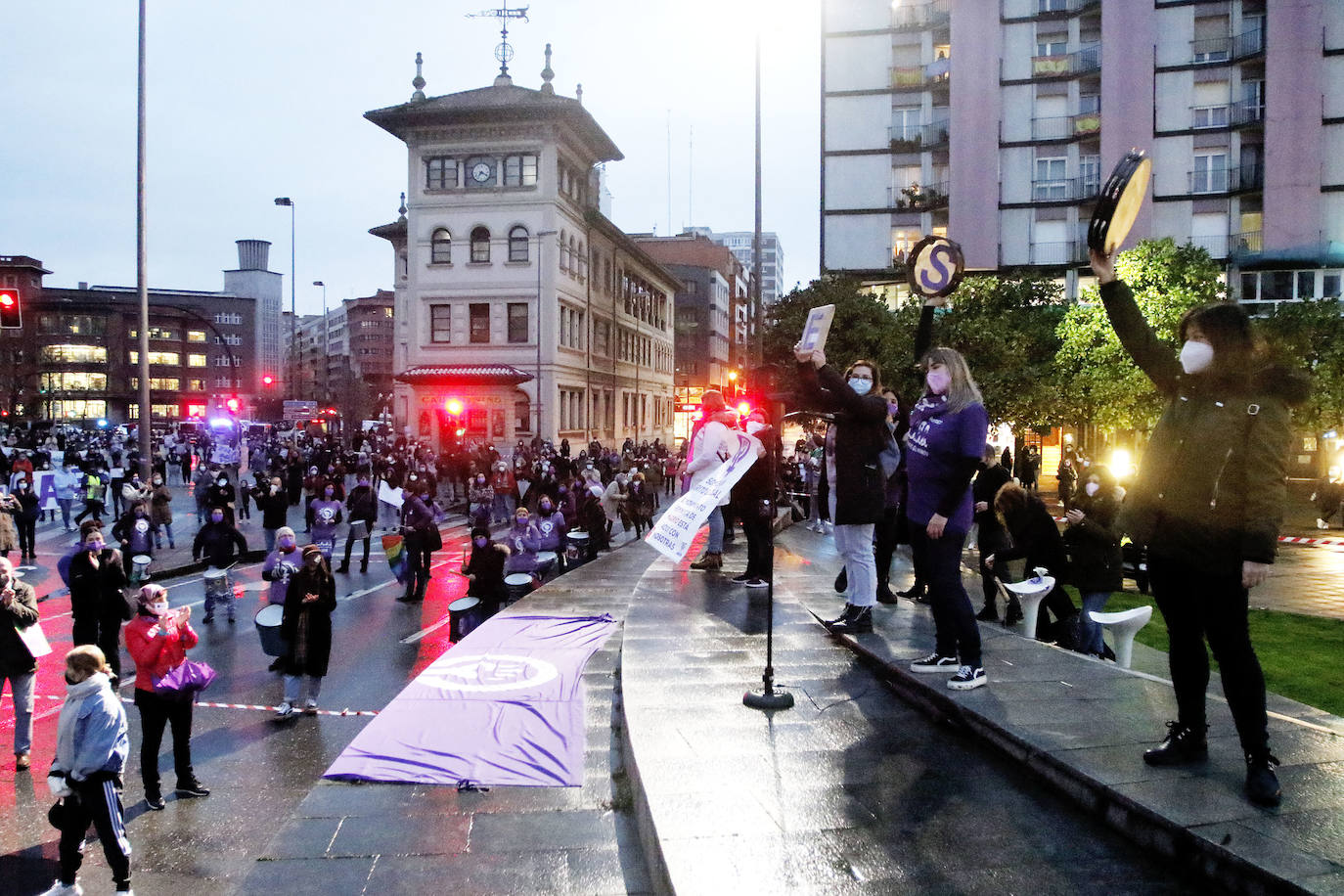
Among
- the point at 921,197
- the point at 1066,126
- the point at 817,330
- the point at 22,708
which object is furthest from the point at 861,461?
the point at 1066,126

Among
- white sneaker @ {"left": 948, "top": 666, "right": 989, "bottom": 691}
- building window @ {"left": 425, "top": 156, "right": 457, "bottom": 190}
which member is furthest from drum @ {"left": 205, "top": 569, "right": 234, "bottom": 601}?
building window @ {"left": 425, "top": 156, "right": 457, "bottom": 190}

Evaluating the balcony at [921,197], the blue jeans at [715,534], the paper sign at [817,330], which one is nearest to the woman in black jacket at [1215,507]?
the paper sign at [817,330]

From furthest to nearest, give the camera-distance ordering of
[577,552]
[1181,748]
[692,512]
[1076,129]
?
[1076,129]
[577,552]
[692,512]
[1181,748]

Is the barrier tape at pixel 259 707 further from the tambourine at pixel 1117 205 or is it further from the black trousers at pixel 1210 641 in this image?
the tambourine at pixel 1117 205

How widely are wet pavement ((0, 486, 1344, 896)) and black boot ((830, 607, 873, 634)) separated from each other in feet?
0.39

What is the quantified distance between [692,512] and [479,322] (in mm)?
44345

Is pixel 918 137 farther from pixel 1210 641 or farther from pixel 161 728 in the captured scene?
pixel 1210 641

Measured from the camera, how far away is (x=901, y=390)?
31.3 meters

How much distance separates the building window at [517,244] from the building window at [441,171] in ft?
13.4

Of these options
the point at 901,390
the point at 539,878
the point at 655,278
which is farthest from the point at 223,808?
the point at 655,278

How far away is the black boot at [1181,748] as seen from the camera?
3.84m

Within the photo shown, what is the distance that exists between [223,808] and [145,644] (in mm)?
1365

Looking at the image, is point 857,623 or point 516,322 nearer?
point 857,623

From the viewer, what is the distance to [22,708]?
7.58 metres
